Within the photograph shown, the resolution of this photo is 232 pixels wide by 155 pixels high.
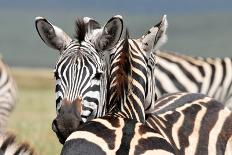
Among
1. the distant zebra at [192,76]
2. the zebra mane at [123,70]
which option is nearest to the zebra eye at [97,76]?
the zebra mane at [123,70]

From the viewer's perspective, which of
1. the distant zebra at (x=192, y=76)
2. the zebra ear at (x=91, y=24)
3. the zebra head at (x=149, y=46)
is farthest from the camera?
the distant zebra at (x=192, y=76)

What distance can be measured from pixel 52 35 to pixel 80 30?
0.29 meters

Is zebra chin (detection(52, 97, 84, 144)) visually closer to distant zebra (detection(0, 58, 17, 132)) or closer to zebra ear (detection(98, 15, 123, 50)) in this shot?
zebra ear (detection(98, 15, 123, 50))

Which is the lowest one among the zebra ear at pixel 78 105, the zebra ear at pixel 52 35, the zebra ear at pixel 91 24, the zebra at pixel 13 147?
the zebra at pixel 13 147

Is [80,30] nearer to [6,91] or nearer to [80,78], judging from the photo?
[80,78]

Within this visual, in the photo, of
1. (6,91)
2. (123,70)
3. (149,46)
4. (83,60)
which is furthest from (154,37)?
(6,91)

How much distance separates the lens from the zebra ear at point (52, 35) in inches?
263

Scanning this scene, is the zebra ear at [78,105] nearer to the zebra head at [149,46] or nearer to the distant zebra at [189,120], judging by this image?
the distant zebra at [189,120]

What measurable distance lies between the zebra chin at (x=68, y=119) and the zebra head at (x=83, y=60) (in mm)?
75

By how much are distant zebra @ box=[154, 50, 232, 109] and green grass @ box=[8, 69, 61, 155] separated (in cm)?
250

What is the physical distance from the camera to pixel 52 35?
265 inches

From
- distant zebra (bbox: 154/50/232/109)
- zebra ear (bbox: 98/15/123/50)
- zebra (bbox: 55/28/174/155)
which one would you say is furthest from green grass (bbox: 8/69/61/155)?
distant zebra (bbox: 154/50/232/109)

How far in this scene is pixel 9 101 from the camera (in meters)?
16.1

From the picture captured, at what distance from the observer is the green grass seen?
14883 mm
